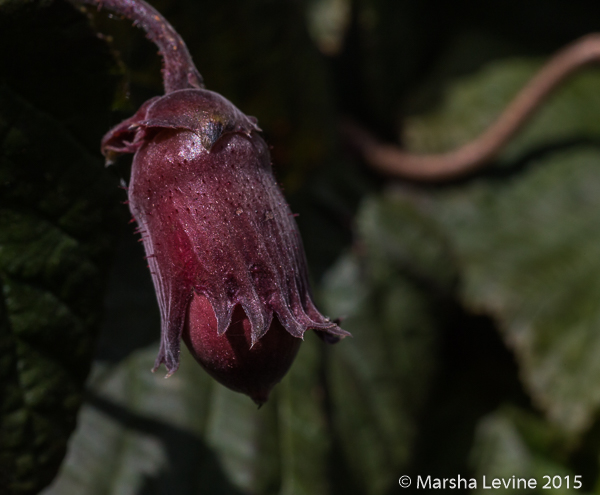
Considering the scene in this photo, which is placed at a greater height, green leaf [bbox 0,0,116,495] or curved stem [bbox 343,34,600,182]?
green leaf [bbox 0,0,116,495]

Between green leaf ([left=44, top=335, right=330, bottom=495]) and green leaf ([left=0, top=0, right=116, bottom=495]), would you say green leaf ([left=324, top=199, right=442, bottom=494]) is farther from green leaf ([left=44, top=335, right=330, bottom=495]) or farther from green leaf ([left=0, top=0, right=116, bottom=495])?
green leaf ([left=0, top=0, right=116, bottom=495])

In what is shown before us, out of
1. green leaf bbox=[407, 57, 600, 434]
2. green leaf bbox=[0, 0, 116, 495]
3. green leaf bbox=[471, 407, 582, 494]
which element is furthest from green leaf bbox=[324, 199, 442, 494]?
green leaf bbox=[0, 0, 116, 495]

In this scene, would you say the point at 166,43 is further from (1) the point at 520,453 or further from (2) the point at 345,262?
(1) the point at 520,453

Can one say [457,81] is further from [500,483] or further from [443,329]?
[500,483]

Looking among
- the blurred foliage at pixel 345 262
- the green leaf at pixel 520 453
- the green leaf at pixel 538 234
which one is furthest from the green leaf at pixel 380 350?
the green leaf at pixel 520 453

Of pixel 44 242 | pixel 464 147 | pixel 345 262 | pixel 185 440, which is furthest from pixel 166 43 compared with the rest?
pixel 464 147

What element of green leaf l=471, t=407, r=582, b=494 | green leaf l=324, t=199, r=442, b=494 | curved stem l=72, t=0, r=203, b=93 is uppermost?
curved stem l=72, t=0, r=203, b=93

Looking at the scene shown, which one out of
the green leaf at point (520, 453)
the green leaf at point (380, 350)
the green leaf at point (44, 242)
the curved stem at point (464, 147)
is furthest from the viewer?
the curved stem at point (464, 147)

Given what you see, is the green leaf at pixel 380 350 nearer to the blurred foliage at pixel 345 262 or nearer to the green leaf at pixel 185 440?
the blurred foliage at pixel 345 262
